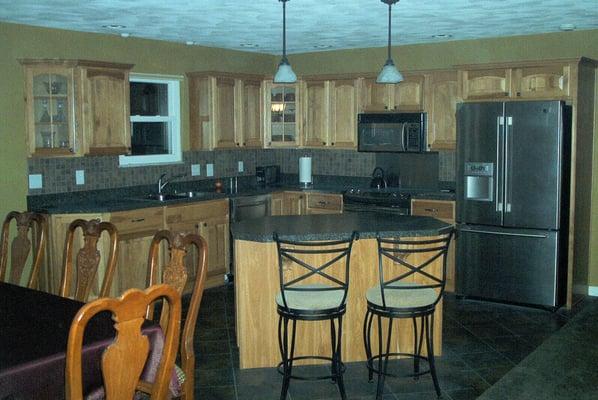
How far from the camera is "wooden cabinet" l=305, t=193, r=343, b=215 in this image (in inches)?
277

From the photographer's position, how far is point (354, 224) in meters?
4.40

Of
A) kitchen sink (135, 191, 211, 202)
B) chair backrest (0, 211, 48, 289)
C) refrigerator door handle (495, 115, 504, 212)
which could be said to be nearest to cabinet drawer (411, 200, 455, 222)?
refrigerator door handle (495, 115, 504, 212)

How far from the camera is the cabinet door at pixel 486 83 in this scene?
5.96 meters

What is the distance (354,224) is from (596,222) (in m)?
2.98

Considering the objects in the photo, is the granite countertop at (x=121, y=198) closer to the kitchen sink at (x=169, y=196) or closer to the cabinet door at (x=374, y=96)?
the kitchen sink at (x=169, y=196)

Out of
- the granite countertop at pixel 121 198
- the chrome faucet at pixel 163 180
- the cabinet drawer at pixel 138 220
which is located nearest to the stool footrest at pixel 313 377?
the cabinet drawer at pixel 138 220

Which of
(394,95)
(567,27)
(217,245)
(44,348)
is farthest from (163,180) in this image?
(44,348)

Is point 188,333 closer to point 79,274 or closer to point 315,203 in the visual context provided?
point 79,274

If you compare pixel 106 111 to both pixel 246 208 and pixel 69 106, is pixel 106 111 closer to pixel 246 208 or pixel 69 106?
pixel 69 106

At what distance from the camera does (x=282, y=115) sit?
748cm

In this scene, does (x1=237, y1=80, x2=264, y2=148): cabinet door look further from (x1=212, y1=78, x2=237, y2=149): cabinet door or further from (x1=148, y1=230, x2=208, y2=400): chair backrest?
(x1=148, y1=230, x2=208, y2=400): chair backrest

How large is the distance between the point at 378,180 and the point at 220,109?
72.3 inches

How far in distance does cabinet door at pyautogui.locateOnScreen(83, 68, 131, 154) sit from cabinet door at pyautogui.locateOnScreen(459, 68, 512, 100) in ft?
10.0

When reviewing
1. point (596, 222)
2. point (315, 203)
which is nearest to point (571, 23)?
point (596, 222)
